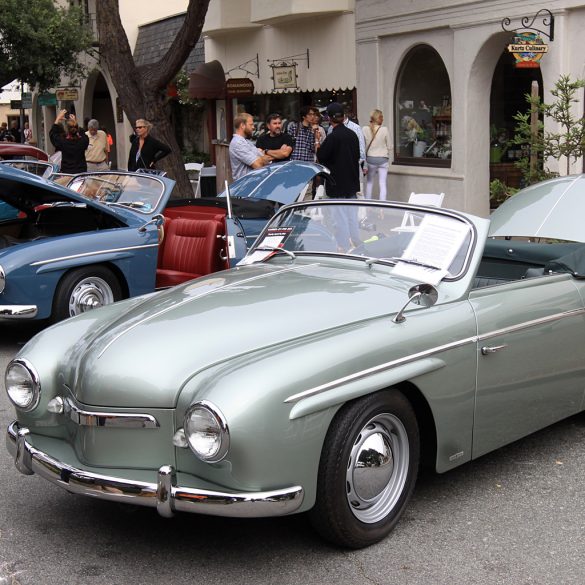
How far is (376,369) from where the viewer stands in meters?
3.95

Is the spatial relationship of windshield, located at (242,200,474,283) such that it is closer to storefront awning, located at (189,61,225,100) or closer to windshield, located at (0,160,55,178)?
windshield, located at (0,160,55,178)

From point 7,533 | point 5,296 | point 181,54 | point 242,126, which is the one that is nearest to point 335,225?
point 7,533

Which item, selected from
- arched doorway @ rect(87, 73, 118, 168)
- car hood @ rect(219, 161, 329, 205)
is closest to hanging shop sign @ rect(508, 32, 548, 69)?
car hood @ rect(219, 161, 329, 205)

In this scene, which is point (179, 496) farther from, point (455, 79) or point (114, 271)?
point (455, 79)

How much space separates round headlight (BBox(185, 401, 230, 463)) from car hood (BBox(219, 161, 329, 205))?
549 centimetres

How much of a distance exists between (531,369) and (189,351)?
1.79 m

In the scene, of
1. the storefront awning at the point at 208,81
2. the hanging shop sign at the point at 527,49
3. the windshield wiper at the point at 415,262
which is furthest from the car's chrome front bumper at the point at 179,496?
the storefront awning at the point at 208,81

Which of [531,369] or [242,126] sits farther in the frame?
[242,126]

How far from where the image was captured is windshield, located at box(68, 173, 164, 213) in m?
8.95

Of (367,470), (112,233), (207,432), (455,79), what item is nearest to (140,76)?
(455,79)

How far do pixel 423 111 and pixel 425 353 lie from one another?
13205mm

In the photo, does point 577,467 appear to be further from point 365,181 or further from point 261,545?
point 365,181

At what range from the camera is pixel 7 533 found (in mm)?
4266

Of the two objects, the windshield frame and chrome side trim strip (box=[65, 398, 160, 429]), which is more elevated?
the windshield frame
